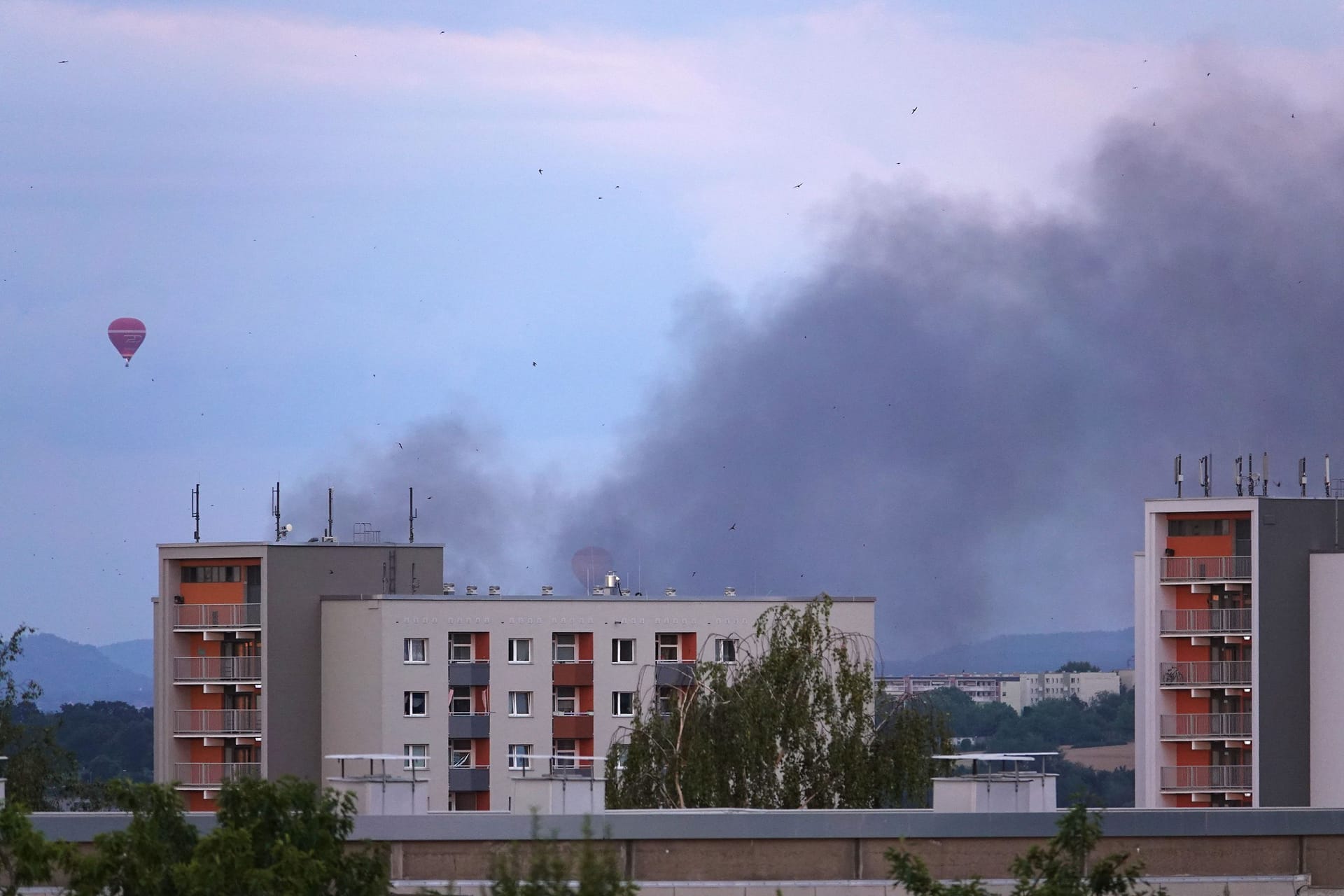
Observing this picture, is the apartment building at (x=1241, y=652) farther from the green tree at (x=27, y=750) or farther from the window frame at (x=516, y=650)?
the green tree at (x=27, y=750)

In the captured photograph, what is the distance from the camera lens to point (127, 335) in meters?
110

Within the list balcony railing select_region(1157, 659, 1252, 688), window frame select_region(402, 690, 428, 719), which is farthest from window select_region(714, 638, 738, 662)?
balcony railing select_region(1157, 659, 1252, 688)

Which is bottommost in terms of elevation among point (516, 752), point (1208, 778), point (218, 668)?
point (1208, 778)

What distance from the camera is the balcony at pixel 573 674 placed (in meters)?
84.7

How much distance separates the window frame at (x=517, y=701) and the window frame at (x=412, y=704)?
358cm

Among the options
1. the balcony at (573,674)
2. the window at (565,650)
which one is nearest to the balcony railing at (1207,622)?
the balcony at (573,674)

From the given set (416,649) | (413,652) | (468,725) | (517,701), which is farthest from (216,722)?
(517,701)

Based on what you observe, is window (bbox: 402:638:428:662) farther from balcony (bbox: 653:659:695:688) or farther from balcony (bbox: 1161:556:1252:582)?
balcony (bbox: 1161:556:1252:582)

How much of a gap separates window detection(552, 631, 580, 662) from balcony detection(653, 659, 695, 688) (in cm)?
351

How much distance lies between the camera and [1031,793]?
31.3 m

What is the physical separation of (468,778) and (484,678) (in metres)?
4.33

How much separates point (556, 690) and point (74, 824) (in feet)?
183

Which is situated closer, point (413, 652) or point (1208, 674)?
point (1208, 674)

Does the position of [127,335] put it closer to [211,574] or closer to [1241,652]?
[211,574]
